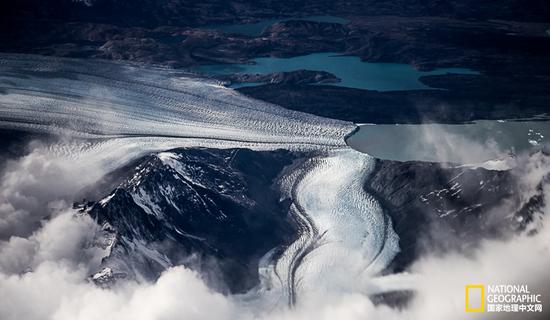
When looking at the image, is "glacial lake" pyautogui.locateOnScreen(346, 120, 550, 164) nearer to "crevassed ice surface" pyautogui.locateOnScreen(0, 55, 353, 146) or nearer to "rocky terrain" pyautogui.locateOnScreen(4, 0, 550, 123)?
"rocky terrain" pyautogui.locateOnScreen(4, 0, 550, 123)

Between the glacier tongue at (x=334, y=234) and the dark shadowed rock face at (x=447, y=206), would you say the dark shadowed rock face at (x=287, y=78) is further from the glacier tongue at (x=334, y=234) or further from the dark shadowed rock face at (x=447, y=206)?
the dark shadowed rock face at (x=447, y=206)

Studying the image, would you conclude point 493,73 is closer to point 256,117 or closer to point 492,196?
point 256,117

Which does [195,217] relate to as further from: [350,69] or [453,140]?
[350,69]

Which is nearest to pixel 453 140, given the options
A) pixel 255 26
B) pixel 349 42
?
pixel 349 42

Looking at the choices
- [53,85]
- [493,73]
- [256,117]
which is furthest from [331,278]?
[493,73]

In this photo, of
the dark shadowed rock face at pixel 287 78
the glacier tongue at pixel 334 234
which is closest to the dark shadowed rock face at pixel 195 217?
the glacier tongue at pixel 334 234

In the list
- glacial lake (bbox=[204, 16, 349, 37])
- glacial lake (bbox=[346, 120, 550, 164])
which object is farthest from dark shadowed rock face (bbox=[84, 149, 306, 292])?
glacial lake (bbox=[204, 16, 349, 37])
